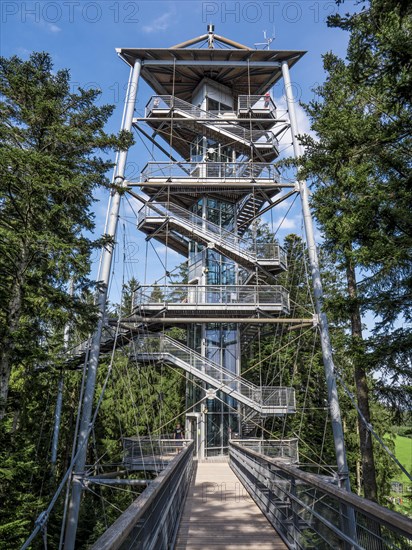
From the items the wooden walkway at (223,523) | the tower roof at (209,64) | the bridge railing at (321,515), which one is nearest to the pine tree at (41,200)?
the wooden walkway at (223,523)

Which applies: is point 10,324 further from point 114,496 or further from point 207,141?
point 114,496

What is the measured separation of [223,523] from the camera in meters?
6.44

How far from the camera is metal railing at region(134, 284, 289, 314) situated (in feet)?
58.5

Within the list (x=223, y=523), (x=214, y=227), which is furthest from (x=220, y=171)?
(x=223, y=523)

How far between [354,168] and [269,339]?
20.1 m

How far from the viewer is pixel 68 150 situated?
1181 cm

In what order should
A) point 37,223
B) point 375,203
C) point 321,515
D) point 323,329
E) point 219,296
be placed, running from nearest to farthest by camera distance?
point 321,515
point 375,203
point 37,223
point 323,329
point 219,296

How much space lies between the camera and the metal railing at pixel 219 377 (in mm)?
16641

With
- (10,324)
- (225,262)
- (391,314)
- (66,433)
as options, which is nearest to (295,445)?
(391,314)

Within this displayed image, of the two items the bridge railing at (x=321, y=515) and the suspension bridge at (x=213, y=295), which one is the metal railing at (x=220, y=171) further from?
the bridge railing at (x=321, y=515)

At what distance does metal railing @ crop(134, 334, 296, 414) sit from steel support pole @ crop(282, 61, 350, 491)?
2974 millimetres

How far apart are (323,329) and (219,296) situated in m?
5.05

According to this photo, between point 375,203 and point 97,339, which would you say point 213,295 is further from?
point 375,203

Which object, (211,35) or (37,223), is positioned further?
(211,35)
